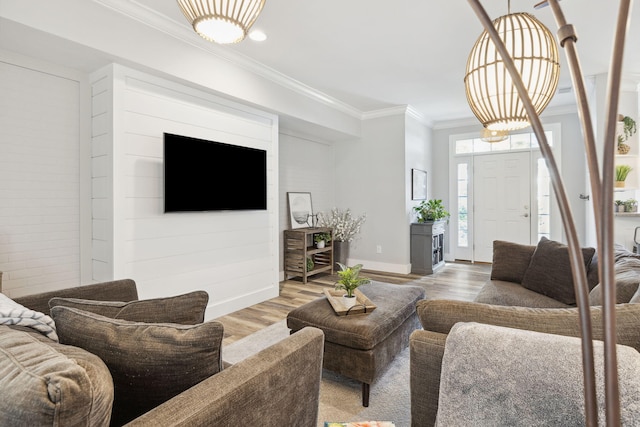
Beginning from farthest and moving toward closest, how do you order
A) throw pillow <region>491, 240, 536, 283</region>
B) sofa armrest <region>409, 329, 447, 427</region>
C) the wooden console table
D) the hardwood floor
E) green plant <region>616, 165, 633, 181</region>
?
the wooden console table < green plant <region>616, 165, 633, 181</region> < the hardwood floor < throw pillow <region>491, 240, 536, 283</region> < sofa armrest <region>409, 329, 447, 427</region>

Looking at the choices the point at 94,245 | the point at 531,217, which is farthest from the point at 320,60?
the point at 531,217

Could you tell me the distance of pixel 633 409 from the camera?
77 cm

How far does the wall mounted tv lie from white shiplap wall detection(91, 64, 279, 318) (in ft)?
0.33

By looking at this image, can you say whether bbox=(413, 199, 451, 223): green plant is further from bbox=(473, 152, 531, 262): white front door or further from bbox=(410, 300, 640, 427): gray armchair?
bbox=(410, 300, 640, 427): gray armchair

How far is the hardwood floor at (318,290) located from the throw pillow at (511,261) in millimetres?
1126

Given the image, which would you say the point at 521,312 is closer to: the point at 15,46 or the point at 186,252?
the point at 186,252

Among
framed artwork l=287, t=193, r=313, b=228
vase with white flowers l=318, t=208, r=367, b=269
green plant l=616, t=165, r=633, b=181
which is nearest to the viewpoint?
green plant l=616, t=165, r=633, b=181

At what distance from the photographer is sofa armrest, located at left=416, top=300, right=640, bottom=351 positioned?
1050mm

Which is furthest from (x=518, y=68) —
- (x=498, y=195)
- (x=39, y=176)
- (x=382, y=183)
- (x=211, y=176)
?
(x=498, y=195)

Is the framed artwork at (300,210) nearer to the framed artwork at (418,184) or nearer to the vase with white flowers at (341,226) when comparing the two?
the vase with white flowers at (341,226)

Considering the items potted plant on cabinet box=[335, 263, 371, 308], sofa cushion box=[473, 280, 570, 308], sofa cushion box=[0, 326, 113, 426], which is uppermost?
sofa cushion box=[0, 326, 113, 426]

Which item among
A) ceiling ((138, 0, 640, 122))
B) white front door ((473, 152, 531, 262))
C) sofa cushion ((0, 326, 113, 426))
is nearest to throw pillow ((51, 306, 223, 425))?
sofa cushion ((0, 326, 113, 426))

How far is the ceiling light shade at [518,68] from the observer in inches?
52.1

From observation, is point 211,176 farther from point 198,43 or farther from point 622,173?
point 622,173
